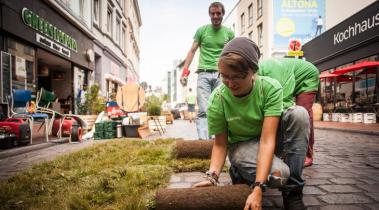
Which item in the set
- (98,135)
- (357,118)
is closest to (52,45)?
(98,135)

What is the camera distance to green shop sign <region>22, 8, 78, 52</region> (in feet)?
29.6

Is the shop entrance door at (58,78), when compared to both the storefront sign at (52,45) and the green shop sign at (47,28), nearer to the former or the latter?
the green shop sign at (47,28)

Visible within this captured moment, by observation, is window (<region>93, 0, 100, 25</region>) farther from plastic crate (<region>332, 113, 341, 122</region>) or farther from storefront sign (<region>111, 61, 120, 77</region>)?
plastic crate (<region>332, 113, 341, 122</region>)

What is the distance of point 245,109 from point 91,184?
5.62 feet

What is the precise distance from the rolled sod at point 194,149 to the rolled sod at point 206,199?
7.44 feet

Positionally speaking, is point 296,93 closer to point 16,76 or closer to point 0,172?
point 0,172

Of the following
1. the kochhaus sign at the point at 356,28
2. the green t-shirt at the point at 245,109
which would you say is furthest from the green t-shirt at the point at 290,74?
the kochhaus sign at the point at 356,28

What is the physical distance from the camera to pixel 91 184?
119 inches

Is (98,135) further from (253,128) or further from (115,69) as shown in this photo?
(115,69)

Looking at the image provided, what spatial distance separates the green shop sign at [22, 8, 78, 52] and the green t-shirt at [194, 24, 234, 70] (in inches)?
236

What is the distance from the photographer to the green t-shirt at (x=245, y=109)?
217 cm

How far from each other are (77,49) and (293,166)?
511 inches

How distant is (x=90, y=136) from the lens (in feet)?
32.4

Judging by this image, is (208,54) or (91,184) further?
(208,54)
